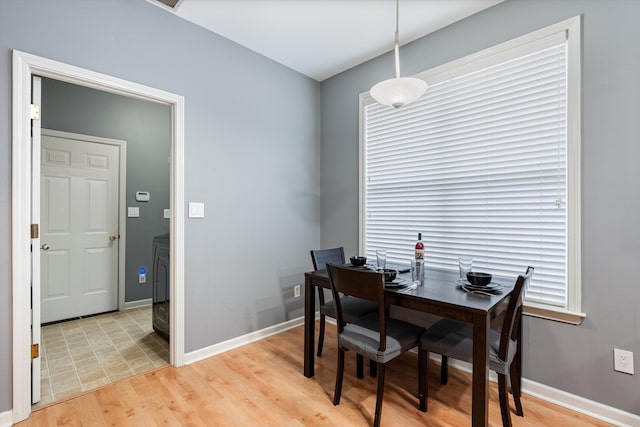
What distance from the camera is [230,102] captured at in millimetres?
2762

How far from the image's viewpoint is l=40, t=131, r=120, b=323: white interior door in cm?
334

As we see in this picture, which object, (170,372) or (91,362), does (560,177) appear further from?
(91,362)

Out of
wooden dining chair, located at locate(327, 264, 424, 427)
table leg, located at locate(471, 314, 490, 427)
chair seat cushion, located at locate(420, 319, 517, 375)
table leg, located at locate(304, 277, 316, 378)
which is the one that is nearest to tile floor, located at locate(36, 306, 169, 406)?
table leg, located at locate(304, 277, 316, 378)

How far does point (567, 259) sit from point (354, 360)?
170 cm

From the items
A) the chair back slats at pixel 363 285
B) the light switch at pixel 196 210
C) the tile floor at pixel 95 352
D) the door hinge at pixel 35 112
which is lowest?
the tile floor at pixel 95 352

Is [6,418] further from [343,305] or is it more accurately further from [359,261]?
[359,261]

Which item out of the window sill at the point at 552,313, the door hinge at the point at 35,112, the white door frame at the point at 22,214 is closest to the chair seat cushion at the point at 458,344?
the window sill at the point at 552,313

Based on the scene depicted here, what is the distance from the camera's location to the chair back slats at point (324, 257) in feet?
8.40

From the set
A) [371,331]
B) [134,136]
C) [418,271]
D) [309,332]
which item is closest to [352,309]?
[309,332]

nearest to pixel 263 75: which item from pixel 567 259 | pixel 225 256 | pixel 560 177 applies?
pixel 225 256

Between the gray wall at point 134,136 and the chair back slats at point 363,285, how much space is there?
2.87 metres

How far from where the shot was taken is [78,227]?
352 centimetres

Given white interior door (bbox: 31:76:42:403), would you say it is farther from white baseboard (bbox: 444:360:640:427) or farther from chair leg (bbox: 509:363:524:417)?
white baseboard (bbox: 444:360:640:427)

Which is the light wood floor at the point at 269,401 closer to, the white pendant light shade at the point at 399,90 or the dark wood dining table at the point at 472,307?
the dark wood dining table at the point at 472,307
